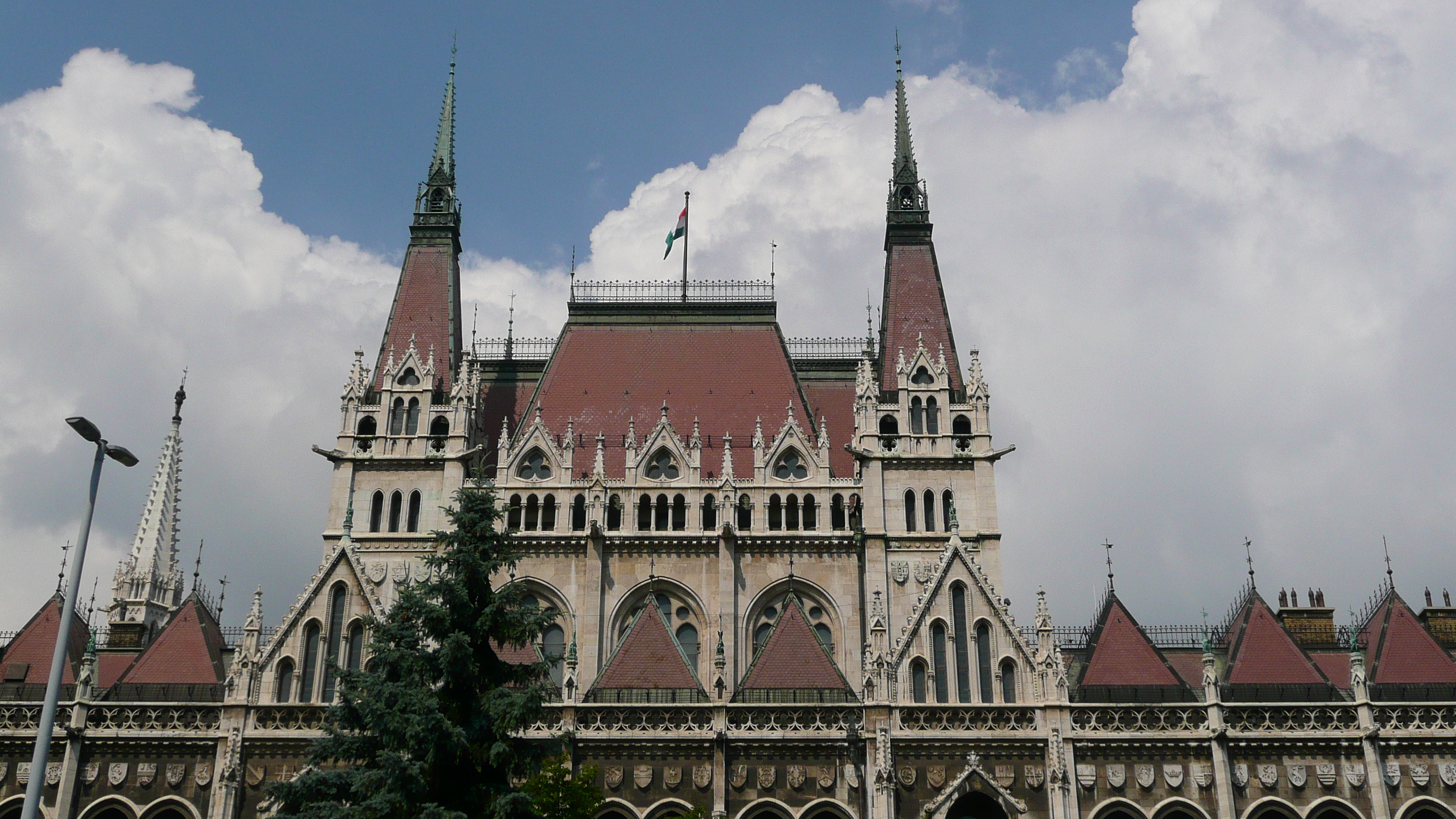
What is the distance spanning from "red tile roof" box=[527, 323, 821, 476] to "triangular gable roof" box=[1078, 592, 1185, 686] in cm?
1221

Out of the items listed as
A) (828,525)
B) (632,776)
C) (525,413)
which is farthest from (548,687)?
(525,413)

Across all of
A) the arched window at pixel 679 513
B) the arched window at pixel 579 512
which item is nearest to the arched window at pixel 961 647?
the arched window at pixel 679 513

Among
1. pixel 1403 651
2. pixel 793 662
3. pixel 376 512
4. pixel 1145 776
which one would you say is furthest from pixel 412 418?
pixel 1403 651

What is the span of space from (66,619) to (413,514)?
70.4 ft

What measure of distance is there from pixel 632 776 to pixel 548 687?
7.43 meters

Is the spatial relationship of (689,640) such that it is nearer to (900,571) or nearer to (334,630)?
(900,571)

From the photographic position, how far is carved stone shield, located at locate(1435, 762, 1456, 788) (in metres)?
35.9

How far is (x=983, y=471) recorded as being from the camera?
4466cm

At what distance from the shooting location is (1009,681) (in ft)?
125

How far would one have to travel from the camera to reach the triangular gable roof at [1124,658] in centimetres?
3841

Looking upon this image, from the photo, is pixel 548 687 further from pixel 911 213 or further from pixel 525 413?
pixel 911 213

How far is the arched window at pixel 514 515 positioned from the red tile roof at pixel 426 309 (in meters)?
5.94

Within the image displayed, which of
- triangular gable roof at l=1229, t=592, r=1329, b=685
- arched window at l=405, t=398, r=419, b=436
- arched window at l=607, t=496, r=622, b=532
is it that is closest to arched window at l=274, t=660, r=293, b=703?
arched window at l=405, t=398, r=419, b=436

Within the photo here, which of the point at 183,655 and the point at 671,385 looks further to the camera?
the point at 671,385
